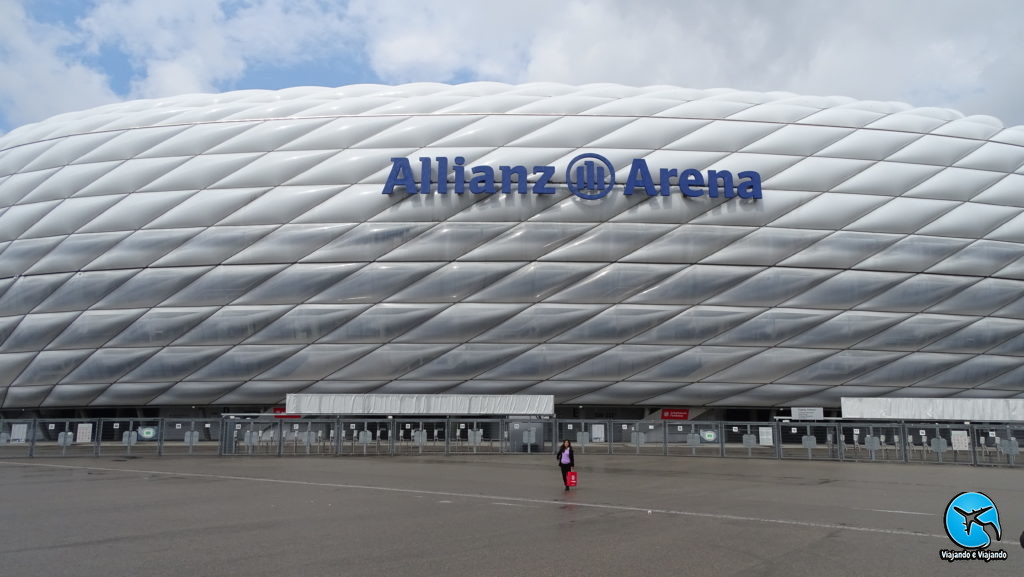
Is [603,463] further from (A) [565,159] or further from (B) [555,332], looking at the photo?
(A) [565,159]

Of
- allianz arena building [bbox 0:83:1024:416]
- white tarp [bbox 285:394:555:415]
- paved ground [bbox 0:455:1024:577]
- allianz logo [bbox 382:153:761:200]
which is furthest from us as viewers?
allianz logo [bbox 382:153:761:200]

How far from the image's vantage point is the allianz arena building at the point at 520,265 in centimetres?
2786

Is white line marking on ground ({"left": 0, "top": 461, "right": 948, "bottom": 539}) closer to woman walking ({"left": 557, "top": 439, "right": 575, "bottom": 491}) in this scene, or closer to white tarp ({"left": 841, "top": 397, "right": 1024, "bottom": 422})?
woman walking ({"left": 557, "top": 439, "right": 575, "bottom": 491})

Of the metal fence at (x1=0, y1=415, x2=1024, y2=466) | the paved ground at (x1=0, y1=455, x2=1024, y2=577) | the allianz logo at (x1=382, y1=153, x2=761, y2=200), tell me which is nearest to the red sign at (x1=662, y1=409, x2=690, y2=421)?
the metal fence at (x1=0, y1=415, x2=1024, y2=466)

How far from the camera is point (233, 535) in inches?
311

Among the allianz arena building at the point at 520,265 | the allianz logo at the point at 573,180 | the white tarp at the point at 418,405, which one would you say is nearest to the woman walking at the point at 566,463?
the white tarp at the point at 418,405

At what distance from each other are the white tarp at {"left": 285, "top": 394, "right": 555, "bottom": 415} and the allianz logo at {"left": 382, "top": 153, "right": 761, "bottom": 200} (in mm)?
7605

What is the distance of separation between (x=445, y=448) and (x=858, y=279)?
16.5 meters

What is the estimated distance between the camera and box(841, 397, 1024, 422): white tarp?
91.7ft

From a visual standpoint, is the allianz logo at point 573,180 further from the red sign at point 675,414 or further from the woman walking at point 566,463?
the woman walking at point 566,463

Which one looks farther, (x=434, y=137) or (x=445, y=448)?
(x=434, y=137)

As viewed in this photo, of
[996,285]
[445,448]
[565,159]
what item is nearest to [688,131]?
[565,159]

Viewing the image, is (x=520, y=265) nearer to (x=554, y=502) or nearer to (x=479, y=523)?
(x=554, y=502)

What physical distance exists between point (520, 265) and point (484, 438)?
6.51m
